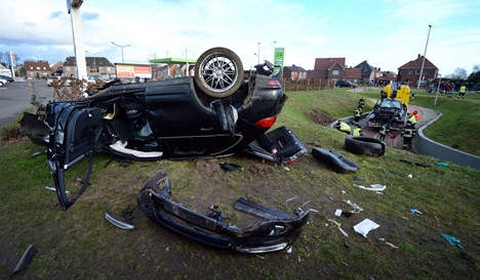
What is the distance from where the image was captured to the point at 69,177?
3625mm

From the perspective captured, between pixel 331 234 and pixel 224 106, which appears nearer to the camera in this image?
pixel 331 234

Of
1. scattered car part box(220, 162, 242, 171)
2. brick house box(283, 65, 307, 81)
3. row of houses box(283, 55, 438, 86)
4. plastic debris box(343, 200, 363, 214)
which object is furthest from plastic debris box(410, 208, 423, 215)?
brick house box(283, 65, 307, 81)

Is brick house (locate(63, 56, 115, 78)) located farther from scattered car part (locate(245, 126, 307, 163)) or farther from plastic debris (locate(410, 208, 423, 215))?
plastic debris (locate(410, 208, 423, 215))

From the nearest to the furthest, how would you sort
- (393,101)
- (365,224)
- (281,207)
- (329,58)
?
(365,224) < (281,207) < (393,101) < (329,58)

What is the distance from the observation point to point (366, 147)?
5.19 metres

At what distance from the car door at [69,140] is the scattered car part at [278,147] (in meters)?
2.51

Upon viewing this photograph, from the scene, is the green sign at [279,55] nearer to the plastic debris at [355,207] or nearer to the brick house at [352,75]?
the plastic debris at [355,207]

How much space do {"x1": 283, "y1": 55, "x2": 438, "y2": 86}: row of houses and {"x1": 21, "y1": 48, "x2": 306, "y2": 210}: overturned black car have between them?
47.4 metres

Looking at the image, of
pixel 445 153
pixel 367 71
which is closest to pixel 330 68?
pixel 367 71

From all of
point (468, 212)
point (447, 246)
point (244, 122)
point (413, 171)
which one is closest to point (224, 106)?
point (244, 122)

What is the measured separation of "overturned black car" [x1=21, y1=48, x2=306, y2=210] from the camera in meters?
3.10

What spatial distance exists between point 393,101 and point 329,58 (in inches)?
2345

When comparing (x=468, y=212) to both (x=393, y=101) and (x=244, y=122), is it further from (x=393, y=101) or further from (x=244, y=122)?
(x=393, y=101)

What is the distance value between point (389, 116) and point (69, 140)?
447 inches
